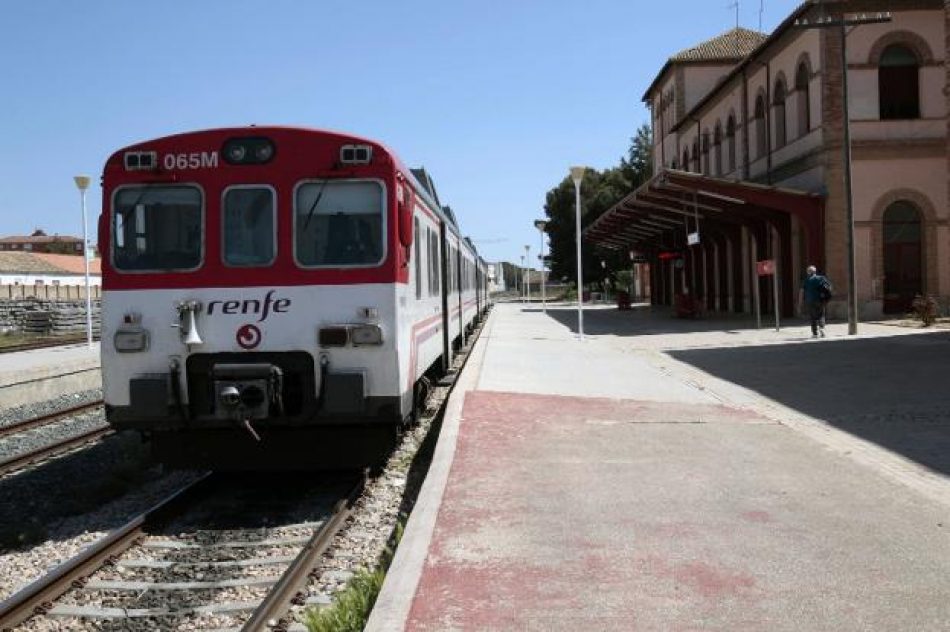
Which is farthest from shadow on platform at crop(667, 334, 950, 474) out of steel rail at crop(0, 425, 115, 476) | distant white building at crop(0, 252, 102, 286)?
distant white building at crop(0, 252, 102, 286)

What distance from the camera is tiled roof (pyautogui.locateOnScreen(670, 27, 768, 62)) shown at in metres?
48.9

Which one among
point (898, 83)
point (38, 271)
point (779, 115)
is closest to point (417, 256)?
point (898, 83)

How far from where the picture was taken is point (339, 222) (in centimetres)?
808

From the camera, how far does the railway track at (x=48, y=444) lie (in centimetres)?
1048

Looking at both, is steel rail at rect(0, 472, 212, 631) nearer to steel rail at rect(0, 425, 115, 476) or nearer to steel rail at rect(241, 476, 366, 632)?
steel rail at rect(241, 476, 366, 632)

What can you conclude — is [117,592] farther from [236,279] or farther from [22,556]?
[236,279]

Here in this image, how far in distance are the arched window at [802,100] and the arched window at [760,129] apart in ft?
11.9

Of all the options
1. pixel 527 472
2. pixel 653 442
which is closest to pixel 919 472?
pixel 653 442

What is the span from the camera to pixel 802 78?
96.8 feet

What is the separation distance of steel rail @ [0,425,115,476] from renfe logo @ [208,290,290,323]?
3.96m

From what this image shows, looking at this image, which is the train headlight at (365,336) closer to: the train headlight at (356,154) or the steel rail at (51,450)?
the train headlight at (356,154)

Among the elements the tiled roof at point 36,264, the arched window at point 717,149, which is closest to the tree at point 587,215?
the arched window at point 717,149

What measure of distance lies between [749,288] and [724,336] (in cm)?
1170

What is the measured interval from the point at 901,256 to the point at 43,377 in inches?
861
